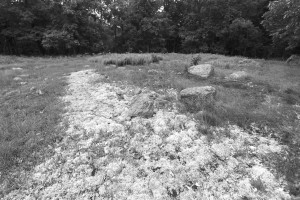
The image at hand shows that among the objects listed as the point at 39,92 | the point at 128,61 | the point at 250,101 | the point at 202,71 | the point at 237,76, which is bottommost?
the point at 250,101

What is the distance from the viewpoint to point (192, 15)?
28.0m

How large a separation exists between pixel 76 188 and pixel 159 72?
7097 millimetres

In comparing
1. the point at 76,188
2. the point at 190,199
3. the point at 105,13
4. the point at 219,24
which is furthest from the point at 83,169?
the point at 105,13

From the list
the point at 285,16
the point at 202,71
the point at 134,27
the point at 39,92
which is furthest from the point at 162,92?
the point at 134,27

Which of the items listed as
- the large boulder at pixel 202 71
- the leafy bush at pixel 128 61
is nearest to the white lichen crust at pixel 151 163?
the large boulder at pixel 202 71

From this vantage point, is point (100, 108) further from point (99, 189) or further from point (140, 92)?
point (99, 189)

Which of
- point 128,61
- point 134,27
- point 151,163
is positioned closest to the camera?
point 151,163

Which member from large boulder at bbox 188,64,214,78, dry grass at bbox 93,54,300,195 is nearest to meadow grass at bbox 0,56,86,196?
dry grass at bbox 93,54,300,195

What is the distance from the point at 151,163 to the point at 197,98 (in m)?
3.08

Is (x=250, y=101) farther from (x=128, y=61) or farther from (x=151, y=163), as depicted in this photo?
(x=128, y=61)

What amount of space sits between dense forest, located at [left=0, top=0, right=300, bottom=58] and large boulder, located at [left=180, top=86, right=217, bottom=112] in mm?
18450

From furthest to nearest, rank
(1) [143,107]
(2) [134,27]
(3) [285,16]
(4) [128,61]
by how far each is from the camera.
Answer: (2) [134,27] → (4) [128,61] → (3) [285,16] → (1) [143,107]

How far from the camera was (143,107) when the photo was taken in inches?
A: 219

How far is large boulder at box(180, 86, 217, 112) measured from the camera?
5773mm
